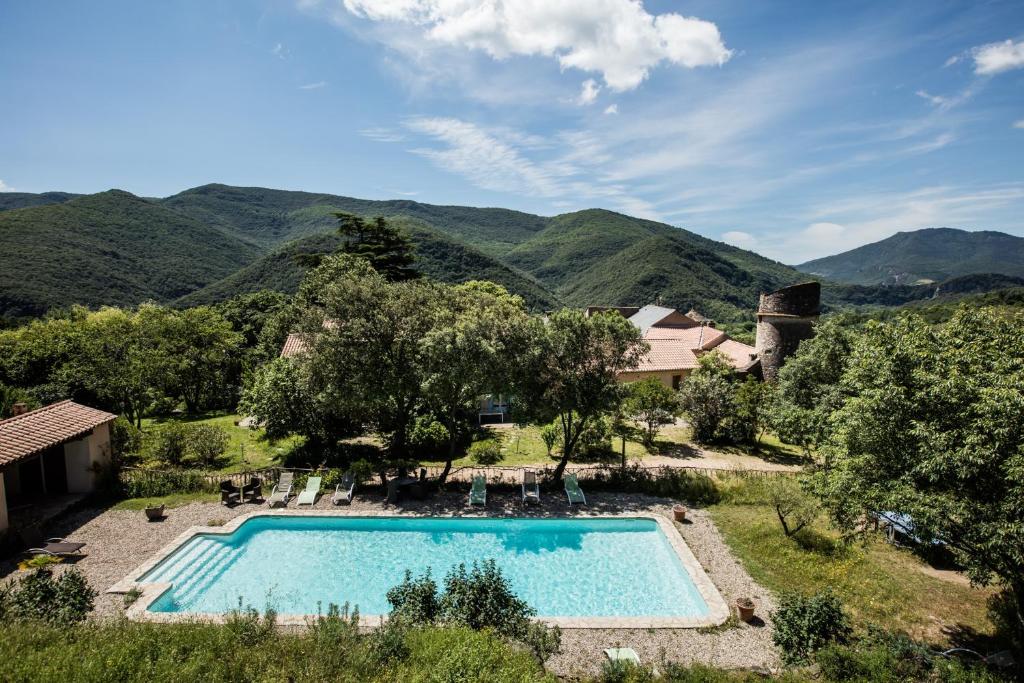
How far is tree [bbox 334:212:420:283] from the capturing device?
37.2 m

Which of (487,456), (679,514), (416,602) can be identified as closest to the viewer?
(416,602)

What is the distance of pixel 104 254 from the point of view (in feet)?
305

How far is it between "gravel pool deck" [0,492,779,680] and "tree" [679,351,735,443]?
26.1 feet

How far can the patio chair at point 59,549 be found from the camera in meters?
12.0

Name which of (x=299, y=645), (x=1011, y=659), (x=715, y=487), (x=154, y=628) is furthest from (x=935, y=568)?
(x=154, y=628)

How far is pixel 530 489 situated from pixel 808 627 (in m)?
9.00

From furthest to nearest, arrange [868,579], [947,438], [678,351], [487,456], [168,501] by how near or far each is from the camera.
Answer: [678,351], [487,456], [168,501], [868,579], [947,438]

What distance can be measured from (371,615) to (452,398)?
7209 millimetres

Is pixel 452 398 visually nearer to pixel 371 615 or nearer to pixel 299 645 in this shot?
pixel 371 615

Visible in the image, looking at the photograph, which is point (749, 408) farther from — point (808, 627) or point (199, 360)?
point (199, 360)

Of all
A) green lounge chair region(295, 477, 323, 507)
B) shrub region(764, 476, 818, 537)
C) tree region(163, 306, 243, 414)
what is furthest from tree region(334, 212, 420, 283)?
shrub region(764, 476, 818, 537)

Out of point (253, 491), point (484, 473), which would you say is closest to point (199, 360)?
point (253, 491)

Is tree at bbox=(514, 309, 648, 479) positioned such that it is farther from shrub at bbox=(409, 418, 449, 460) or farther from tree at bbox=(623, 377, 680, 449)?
shrub at bbox=(409, 418, 449, 460)

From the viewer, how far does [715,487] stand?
650 inches
